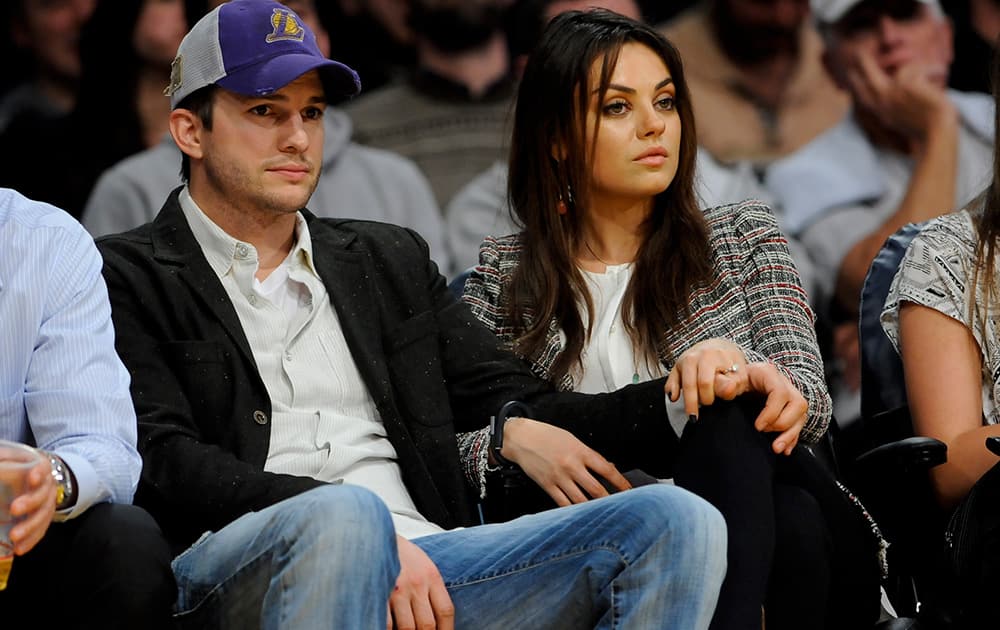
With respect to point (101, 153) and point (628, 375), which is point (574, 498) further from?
point (101, 153)

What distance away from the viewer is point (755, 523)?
2.40m

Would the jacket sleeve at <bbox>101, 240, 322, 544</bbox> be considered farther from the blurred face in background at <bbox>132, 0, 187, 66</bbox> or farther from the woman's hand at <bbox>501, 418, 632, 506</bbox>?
the blurred face in background at <bbox>132, 0, 187, 66</bbox>

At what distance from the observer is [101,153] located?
471 centimetres

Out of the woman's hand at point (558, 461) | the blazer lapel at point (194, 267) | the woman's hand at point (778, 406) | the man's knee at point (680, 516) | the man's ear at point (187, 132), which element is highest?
the man's ear at point (187, 132)

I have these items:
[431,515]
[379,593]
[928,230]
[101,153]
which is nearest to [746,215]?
[928,230]

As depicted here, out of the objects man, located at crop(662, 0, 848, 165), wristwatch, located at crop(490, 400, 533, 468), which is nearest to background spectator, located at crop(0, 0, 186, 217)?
man, located at crop(662, 0, 848, 165)

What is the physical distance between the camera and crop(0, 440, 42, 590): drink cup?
199 cm

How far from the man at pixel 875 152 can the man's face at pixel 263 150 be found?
2608 mm

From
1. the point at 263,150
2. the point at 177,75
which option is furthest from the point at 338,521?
the point at 177,75

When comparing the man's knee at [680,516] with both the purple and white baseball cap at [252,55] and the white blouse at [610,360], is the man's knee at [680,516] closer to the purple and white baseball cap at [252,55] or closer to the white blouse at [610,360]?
the white blouse at [610,360]

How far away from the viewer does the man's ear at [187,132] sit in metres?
2.87

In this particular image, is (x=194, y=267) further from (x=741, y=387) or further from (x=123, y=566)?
(x=741, y=387)

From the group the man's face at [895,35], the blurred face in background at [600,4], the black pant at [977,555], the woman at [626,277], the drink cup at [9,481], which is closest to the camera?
the drink cup at [9,481]

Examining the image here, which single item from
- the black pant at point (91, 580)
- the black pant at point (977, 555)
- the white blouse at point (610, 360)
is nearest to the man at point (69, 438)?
the black pant at point (91, 580)
